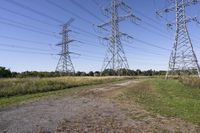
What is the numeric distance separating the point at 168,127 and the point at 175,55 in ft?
102

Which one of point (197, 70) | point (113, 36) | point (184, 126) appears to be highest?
point (113, 36)

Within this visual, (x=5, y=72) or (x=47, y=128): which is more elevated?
(x=5, y=72)

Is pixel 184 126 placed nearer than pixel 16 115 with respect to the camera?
Yes

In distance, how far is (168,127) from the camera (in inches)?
363

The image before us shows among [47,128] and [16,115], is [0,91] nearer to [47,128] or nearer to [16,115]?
[16,115]

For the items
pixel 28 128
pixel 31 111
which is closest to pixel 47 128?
pixel 28 128

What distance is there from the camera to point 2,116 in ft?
33.5

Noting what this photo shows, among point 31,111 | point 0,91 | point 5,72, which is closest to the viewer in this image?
point 31,111

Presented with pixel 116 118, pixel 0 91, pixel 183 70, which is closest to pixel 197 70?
pixel 183 70

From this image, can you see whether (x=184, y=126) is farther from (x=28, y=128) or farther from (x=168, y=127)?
(x=28, y=128)

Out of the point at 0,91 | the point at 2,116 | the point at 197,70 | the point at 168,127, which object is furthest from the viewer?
the point at 197,70

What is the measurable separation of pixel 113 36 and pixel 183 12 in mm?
16241

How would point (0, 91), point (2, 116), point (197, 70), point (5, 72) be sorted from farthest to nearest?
point (5, 72), point (197, 70), point (0, 91), point (2, 116)

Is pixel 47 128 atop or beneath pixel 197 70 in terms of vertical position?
beneath
